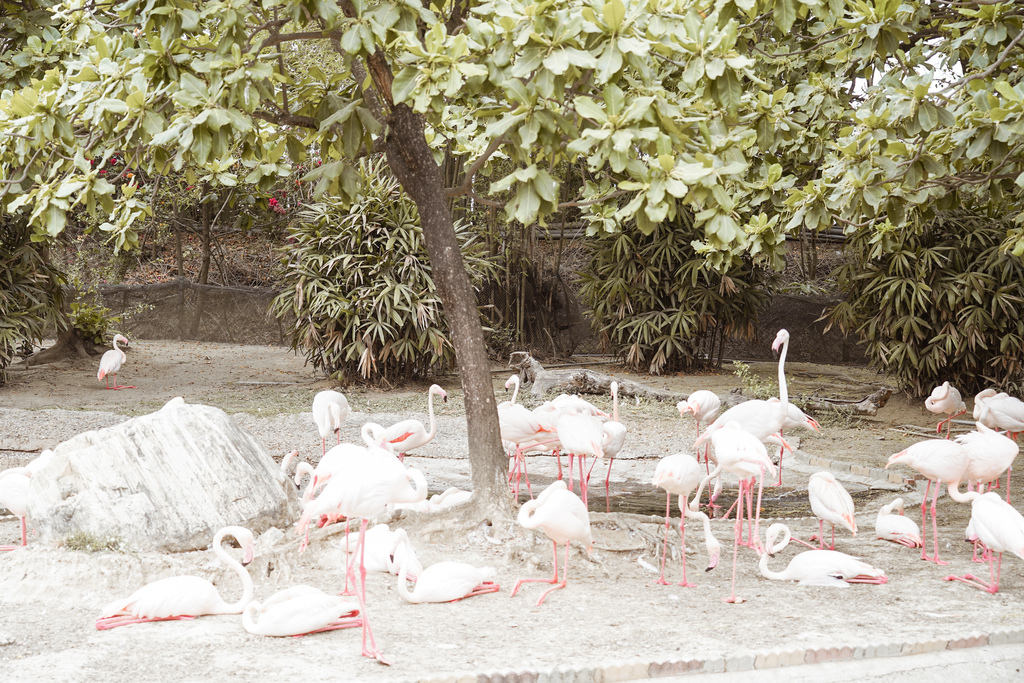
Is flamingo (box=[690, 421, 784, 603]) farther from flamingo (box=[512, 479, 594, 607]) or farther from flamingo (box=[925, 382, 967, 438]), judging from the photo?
flamingo (box=[925, 382, 967, 438])

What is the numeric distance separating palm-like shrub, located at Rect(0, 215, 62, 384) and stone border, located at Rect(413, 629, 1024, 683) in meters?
8.30

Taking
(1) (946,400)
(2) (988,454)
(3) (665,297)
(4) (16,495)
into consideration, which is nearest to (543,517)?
(2) (988,454)

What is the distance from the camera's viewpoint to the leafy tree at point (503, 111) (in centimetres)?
307

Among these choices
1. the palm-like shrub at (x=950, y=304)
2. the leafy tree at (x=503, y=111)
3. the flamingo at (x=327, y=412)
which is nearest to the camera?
the leafy tree at (x=503, y=111)

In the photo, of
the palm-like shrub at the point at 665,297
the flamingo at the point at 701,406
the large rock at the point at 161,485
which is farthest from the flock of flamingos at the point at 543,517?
the palm-like shrub at the point at 665,297

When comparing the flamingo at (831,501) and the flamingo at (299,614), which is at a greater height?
the flamingo at (831,501)

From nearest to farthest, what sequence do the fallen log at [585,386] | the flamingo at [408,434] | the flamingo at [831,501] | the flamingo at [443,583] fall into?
the flamingo at [443,583] < the flamingo at [831,501] < the flamingo at [408,434] < the fallen log at [585,386]

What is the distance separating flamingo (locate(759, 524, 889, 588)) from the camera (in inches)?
158

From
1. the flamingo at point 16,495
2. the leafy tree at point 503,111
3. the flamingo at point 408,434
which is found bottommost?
the flamingo at point 16,495

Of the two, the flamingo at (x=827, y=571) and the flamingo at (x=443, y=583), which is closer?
the flamingo at (x=443, y=583)

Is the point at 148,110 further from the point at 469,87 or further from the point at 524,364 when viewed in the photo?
the point at 524,364

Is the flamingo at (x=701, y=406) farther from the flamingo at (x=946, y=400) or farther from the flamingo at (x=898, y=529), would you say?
the flamingo at (x=946, y=400)

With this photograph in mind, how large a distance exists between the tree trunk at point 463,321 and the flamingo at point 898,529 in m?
1.96

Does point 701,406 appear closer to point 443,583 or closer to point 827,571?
point 827,571
